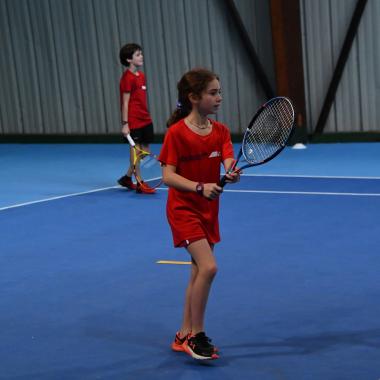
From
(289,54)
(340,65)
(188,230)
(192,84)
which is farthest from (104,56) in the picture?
(188,230)

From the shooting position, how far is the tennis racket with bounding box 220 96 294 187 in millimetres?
5117

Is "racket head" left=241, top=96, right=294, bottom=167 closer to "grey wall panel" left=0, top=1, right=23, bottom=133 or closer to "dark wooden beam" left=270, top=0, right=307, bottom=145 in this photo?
"dark wooden beam" left=270, top=0, right=307, bottom=145

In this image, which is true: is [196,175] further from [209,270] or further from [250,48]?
[250,48]

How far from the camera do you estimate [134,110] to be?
1071 cm

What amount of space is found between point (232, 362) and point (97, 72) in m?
12.2

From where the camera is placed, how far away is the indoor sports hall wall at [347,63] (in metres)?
13.9

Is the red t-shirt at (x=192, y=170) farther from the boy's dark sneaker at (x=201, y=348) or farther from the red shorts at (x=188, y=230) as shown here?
the boy's dark sneaker at (x=201, y=348)

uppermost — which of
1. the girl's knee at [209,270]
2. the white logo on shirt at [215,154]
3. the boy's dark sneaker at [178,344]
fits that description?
the white logo on shirt at [215,154]

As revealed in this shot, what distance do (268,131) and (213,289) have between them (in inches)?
61.2

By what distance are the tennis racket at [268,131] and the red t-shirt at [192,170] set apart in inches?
6.4

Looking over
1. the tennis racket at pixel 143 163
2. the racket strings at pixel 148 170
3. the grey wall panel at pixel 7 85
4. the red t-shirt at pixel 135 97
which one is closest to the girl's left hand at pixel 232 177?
the tennis racket at pixel 143 163

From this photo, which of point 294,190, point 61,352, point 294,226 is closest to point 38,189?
point 294,190

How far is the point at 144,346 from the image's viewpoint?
5363 millimetres

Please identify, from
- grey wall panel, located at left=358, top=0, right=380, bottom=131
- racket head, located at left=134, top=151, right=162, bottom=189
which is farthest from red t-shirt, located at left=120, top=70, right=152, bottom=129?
grey wall panel, located at left=358, top=0, right=380, bottom=131
